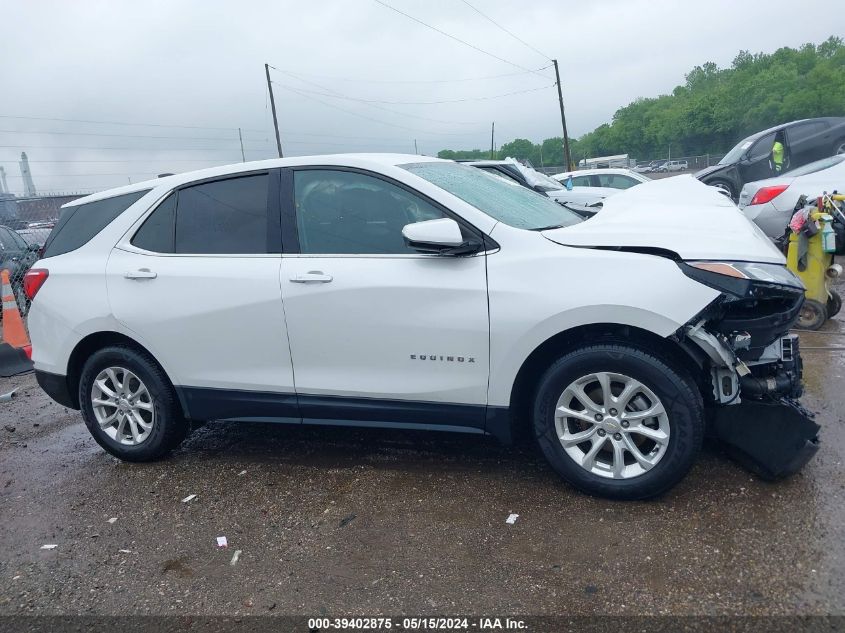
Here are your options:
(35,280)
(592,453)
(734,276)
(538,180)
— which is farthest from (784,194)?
(35,280)

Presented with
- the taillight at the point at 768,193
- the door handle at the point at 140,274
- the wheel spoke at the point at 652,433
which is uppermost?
the door handle at the point at 140,274

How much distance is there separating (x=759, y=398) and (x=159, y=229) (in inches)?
140

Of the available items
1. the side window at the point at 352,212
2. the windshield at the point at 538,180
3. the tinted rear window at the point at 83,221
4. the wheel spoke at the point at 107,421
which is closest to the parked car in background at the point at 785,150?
the windshield at the point at 538,180

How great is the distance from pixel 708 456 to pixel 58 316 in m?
4.04

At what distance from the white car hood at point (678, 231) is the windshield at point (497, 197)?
24 centimetres

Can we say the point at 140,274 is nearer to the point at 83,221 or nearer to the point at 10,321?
the point at 83,221

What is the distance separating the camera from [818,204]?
619 centimetres

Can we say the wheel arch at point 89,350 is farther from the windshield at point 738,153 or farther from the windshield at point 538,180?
the windshield at point 738,153

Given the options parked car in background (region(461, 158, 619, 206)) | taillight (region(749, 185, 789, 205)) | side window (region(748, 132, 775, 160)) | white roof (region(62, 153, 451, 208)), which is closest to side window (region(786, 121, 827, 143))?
side window (region(748, 132, 775, 160))

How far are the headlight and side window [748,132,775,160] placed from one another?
12.8m

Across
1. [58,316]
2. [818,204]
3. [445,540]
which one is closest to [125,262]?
[58,316]

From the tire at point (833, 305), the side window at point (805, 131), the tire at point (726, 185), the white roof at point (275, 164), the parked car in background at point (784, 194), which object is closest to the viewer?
the white roof at point (275, 164)

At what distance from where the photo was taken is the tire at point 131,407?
4238mm

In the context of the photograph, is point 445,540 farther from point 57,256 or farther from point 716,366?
point 57,256
